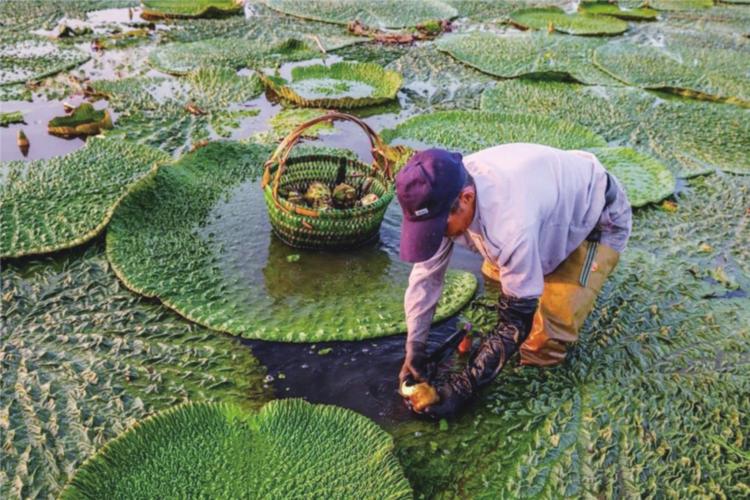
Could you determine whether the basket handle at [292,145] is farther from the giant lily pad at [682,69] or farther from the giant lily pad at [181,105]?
the giant lily pad at [682,69]

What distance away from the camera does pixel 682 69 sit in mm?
4988

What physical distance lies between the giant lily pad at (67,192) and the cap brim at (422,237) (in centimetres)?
162

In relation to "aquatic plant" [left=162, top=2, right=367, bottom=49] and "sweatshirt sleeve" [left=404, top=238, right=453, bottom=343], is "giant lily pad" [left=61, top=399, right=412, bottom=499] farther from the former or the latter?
"aquatic plant" [left=162, top=2, right=367, bottom=49]

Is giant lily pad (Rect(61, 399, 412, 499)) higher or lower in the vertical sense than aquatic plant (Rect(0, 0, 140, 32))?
lower

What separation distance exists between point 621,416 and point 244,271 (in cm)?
156

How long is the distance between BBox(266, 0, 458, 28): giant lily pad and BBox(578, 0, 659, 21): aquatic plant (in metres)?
1.68

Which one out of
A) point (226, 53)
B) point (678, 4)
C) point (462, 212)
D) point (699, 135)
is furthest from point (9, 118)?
point (678, 4)

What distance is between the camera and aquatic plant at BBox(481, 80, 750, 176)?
12.1 feet

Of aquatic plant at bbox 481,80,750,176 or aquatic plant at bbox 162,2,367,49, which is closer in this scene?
aquatic plant at bbox 481,80,750,176

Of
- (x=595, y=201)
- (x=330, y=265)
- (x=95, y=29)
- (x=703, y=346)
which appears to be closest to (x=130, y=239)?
(x=330, y=265)

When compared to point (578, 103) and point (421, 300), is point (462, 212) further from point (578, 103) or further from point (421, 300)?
point (578, 103)

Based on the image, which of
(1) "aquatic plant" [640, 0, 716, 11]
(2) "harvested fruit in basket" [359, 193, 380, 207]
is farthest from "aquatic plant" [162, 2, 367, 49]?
(1) "aquatic plant" [640, 0, 716, 11]

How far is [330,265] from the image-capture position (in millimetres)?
2535

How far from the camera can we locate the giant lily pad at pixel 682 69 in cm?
460
